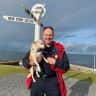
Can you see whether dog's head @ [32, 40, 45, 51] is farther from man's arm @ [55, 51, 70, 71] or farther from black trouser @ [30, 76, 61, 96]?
black trouser @ [30, 76, 61, 96]

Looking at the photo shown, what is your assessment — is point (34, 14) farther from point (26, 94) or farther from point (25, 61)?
point (25, 61)

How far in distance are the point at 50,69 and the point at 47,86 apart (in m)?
0.32

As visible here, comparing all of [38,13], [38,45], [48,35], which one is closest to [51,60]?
[38,45]

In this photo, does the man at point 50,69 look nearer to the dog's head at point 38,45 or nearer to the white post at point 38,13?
the dog's head at point 38,45

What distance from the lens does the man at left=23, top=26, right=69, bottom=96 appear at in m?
7.37

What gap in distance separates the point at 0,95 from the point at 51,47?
225 inches

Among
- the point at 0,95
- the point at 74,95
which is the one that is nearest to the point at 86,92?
the point at 74,95

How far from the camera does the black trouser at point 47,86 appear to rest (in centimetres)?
744

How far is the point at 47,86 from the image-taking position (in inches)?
293

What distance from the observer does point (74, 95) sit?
13.4 m

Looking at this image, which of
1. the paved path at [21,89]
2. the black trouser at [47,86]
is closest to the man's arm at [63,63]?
the black trouser at [47,86]

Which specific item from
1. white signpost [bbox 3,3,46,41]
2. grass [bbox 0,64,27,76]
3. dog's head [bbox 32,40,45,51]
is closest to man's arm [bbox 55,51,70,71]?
dog's head [bbox 32,40,45,51]

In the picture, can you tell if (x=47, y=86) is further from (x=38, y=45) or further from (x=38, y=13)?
(x=38, y=13)

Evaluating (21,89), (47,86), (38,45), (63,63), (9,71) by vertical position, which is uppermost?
(38,45)
